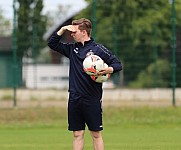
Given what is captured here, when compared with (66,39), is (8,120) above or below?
below

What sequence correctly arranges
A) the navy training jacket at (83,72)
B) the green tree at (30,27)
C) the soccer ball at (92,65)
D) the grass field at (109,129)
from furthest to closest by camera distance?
the green tree at (30,27) → the grass field at (109,129) → the navy training jacket at (83,72) → the soccer ball at (92,65)

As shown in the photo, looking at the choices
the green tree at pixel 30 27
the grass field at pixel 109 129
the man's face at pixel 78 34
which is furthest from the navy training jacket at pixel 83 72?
the green tree at pixel 30 27

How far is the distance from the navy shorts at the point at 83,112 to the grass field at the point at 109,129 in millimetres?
2931

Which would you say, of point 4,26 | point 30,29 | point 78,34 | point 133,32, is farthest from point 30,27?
point 78,34

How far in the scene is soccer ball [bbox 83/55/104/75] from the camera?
31.0ft

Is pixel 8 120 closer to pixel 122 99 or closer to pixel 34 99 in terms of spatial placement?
pixel 34 99

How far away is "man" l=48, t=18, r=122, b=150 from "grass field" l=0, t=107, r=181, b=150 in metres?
2.92

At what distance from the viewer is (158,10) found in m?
28.0

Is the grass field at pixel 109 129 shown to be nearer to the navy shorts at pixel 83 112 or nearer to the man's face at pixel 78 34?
the navy shorts at pixel 83 112

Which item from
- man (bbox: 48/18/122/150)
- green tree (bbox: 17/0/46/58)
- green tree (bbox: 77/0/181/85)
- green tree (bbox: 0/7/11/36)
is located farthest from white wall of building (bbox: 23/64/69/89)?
man (bbox: 48/18/122/150)

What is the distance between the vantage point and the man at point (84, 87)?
31.8 feet

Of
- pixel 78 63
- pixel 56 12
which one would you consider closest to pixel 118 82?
pixel 56 12

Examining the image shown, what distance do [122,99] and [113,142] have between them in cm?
954

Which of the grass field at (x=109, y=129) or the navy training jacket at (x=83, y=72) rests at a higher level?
the navy training jacket at (x=83, y=72)
